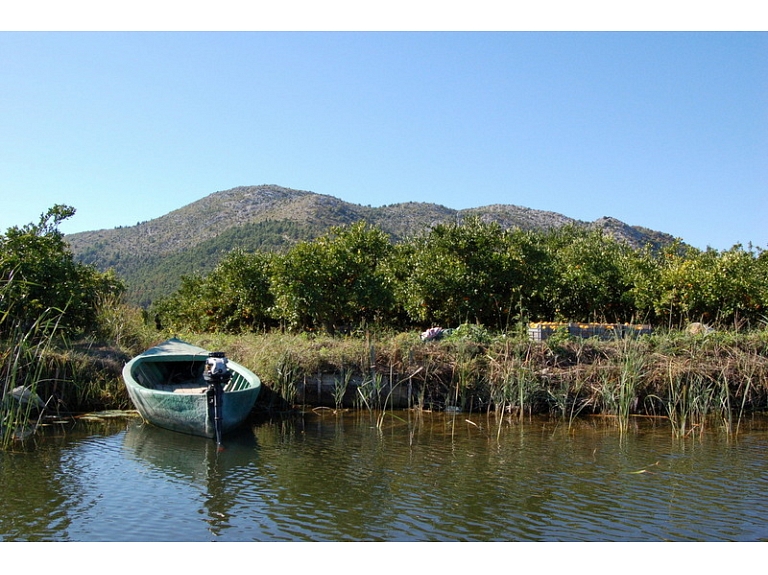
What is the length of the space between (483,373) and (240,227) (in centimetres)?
5950

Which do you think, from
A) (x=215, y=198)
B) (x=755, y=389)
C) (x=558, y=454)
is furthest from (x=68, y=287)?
(x=215, y=198)

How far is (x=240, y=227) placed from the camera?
227ft

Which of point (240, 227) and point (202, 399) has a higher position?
point (240, 227)

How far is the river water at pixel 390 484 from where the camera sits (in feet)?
20.5

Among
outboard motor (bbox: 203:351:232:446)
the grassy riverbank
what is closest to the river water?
outboard motor (bbox: 203:351:232:446)

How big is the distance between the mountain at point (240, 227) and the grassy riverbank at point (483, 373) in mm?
43318

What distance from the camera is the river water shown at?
6.23 m

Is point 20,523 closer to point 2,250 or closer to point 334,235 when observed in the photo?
point 2,250

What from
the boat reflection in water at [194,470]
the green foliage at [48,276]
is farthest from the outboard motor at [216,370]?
the green foliage at [48,276]

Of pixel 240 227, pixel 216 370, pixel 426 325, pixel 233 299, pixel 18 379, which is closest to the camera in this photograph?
pixel 216 370

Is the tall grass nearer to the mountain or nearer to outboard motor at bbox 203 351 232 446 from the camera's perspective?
outboard motor at bbox 203 351 232 446

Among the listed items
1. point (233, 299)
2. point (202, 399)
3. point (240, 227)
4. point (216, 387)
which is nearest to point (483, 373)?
point (216, 387)

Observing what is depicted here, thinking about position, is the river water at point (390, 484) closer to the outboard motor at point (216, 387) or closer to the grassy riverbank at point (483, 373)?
the outboard motor at point (216, 387)

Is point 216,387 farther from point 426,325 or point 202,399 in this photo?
point 426,325
